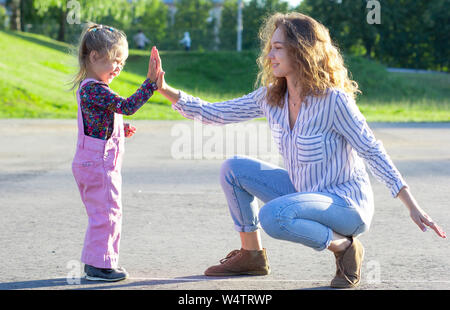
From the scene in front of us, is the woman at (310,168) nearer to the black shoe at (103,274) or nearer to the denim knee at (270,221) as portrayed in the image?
the denim knee at (270,221)

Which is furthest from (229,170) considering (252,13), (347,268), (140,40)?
(252,13)

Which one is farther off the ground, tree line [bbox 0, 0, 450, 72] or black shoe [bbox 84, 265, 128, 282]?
tree line [bbox 0, 0, 450, 72]

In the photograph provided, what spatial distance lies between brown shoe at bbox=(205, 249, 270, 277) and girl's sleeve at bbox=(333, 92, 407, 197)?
81 centimetres

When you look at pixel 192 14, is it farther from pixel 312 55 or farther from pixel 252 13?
pixel 312 55

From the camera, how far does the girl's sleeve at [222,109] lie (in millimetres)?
4133

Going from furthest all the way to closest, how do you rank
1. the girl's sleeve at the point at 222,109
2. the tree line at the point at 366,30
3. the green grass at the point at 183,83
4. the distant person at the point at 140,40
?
the tree line at the point at 366,30
the distant person at the point at 140,40
the green grass at the point at 183,83
the girl's sleeve at the point at 222,109

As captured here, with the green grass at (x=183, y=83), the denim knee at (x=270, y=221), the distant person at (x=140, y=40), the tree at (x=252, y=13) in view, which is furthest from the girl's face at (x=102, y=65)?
the tree at (x=252, y=13)

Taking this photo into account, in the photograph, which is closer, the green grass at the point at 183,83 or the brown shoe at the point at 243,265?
the brown shoe at the point at 243,265

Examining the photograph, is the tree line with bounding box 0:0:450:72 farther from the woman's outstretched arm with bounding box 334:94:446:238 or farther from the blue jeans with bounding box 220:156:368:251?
the woman's outstretched arm with bounding box 334:94:446:238

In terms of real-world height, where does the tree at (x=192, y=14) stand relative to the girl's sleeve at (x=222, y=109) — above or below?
above

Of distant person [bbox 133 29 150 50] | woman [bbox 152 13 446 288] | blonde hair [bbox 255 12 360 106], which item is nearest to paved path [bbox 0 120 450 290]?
woman [bbox 152 13 446 288]

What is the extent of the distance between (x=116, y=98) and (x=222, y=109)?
732 mm

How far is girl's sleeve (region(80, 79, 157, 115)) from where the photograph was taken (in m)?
3.62

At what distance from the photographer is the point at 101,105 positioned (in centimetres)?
369
